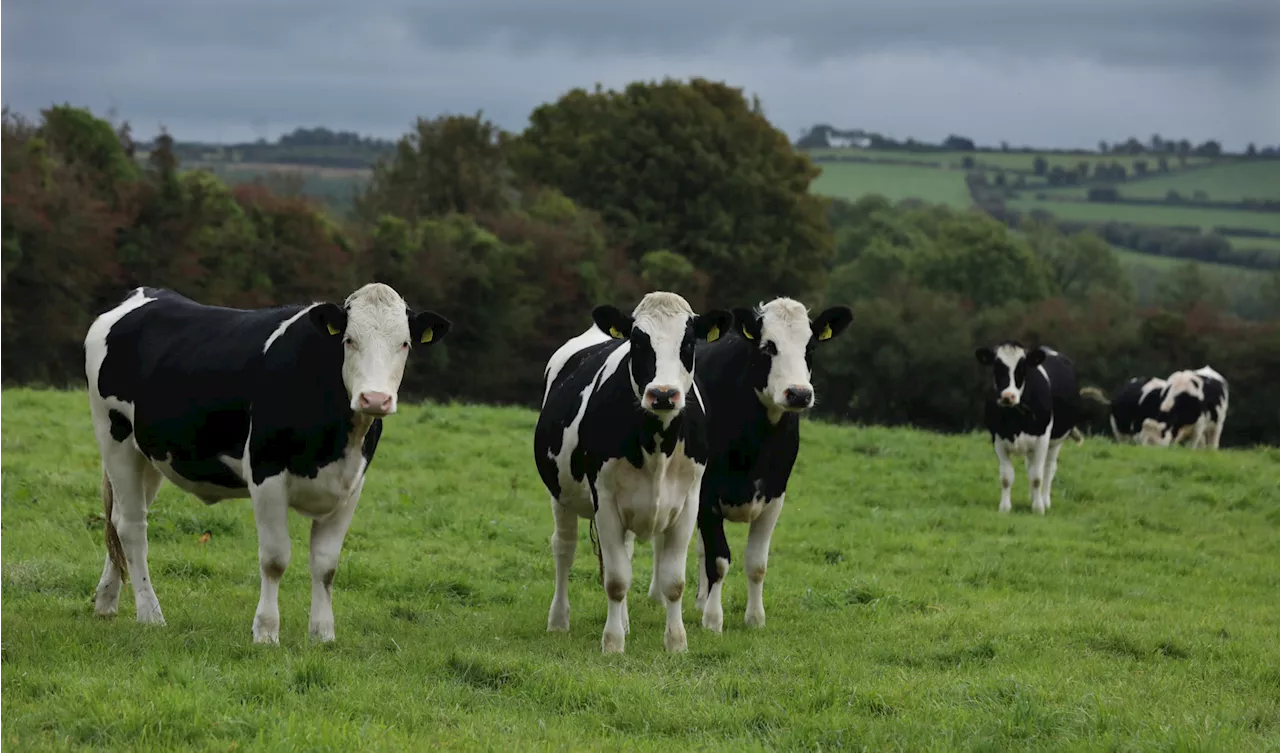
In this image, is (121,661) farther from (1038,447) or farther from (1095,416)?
(1095,416)

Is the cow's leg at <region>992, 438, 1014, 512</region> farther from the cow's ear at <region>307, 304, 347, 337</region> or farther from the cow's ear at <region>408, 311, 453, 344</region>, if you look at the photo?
the cow's ear at <region>307, 304, 347, 337</region>

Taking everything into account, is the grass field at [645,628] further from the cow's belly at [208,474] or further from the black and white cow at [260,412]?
the cow's belly at [208,474]

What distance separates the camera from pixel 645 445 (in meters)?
9.30

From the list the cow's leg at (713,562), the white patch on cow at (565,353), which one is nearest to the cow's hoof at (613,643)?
the cow's leg at (713,562)

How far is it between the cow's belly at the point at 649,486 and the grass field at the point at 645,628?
89 centimetres

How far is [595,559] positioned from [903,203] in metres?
108

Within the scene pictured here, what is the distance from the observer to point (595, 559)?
539 inches

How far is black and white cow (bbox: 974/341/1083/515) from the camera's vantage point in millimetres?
18578

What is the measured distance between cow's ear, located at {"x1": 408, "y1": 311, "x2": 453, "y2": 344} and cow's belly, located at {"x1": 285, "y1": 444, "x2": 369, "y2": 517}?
0.81m

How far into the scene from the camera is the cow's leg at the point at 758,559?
35.5 ft

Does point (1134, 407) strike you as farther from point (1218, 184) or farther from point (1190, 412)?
Answer: point (1218, 184)

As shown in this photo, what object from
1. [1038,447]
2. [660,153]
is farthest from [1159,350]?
[1038,447]

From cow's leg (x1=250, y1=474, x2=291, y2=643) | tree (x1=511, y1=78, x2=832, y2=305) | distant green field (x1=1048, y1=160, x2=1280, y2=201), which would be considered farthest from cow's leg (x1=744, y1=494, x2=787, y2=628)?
distant green field (x1=1048, y1=160, x2=1280, y2=201)

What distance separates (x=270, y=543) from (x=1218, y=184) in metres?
148
